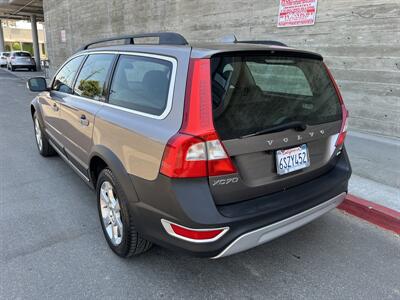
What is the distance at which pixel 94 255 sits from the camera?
9.22 ft

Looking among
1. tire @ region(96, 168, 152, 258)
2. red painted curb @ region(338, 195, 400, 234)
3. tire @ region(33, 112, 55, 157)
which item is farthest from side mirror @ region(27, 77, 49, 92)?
red painted curb @ region(338, 195, 400, 234)

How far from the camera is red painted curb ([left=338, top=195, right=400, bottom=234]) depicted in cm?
323

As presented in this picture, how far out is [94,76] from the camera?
329 centimetres

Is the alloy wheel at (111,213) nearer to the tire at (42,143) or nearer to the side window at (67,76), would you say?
the side window at (67,76)

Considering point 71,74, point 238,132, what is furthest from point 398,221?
point 71,74

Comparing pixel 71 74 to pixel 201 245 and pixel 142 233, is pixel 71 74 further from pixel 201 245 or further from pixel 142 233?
pixel 201 245

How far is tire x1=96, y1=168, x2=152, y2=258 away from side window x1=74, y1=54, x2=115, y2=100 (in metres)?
0.82

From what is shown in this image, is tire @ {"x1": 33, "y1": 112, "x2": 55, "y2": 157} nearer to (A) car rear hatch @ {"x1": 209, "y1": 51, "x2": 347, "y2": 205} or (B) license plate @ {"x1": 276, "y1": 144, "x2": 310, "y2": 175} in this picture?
(A) car rear hatch @ {"x1": 209, "y1": 51, "x2": 347, "y2": 205}

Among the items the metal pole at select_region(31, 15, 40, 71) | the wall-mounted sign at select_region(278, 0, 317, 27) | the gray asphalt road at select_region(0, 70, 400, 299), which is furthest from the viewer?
the metal pole at select_region(31, 15, 40, 71)

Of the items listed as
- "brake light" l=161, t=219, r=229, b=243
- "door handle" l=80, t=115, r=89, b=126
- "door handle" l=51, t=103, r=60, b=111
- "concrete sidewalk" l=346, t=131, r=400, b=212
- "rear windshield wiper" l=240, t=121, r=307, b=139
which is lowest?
"concrete sidewalk" l=346, t=131, r=400, b=212

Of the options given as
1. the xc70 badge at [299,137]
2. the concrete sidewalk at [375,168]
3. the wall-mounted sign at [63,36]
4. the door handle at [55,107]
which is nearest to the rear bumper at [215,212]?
the xc70 badge at [299,137]

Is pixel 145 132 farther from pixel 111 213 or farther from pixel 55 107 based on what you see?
pixel 55 107

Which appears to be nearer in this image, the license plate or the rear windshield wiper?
the rear windshield wiper

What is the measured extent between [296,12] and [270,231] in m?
5.62
